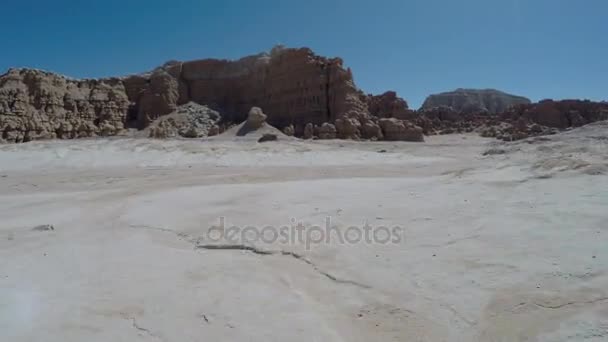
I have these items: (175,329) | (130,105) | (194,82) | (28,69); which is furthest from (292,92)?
(175,329)

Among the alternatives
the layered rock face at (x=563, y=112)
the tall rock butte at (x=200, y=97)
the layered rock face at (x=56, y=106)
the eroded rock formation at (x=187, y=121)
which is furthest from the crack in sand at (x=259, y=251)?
the layered rock face at (x=563, y=112)

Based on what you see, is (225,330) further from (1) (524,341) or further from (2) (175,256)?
(1) (524,341)

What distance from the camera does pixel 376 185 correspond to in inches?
281

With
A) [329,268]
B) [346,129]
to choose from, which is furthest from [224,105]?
[329,268]

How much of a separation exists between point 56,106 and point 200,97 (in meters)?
14.1

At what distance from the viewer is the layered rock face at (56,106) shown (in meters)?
33.3

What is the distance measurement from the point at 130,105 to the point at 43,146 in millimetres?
27689

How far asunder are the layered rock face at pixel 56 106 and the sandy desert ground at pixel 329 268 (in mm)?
34929

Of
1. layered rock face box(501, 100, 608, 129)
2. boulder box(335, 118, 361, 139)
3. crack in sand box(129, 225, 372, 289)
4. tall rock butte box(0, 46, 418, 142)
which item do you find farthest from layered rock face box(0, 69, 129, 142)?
layered rock face box(501, 100, 608, 129)

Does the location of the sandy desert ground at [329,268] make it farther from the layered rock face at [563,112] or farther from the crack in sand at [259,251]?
the layered rock face at [563,112]

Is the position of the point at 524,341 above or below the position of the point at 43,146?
below

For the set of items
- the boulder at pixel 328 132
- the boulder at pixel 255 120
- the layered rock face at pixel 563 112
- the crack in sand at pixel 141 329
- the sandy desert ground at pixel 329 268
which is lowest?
the crack in sand at pixel 141 329

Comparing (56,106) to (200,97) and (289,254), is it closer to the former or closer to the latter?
(200,97)

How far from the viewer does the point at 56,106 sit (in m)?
35.8
